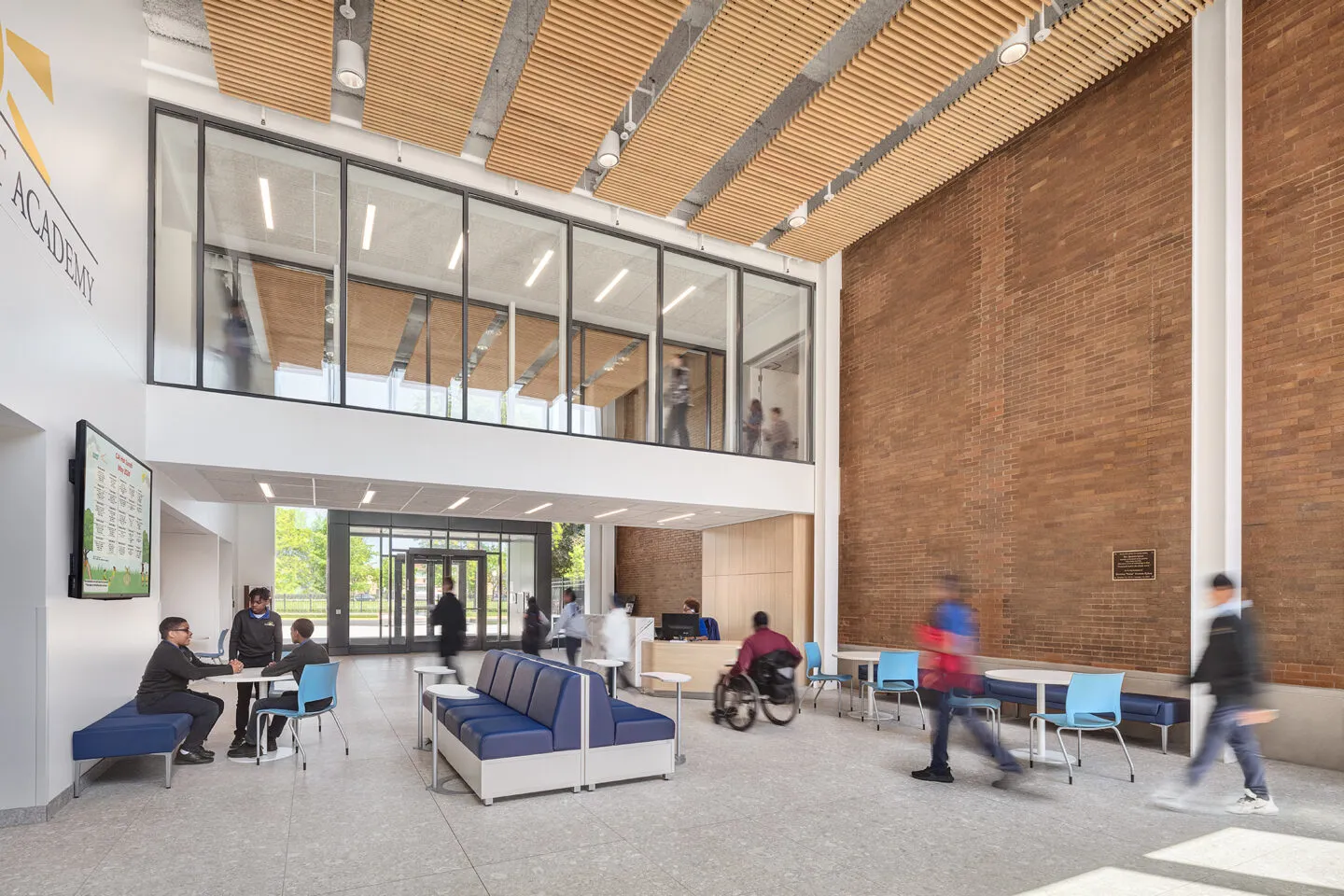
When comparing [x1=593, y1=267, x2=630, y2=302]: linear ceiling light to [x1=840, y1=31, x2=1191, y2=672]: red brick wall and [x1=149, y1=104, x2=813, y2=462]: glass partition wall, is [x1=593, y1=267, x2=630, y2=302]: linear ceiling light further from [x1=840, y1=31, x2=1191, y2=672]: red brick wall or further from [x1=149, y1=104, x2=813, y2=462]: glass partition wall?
[x1=840, y1=31, x2=1191, y2=672]: red brick wall

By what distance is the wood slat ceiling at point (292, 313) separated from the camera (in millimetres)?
8109

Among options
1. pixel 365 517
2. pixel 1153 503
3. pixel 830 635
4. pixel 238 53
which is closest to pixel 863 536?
pixel 830 635

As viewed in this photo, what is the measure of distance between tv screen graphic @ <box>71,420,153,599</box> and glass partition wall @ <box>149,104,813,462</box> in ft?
4.93

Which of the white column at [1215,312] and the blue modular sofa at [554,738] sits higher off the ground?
the white column at [1215,312]

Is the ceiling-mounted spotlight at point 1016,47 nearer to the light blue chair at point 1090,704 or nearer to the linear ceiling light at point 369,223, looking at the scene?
the light blue chair at point 1090,704

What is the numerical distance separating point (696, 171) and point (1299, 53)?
557 centimetres

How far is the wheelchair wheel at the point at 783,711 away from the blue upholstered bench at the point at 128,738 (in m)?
5.00

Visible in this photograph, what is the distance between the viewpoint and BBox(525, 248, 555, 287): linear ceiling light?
10125 mm

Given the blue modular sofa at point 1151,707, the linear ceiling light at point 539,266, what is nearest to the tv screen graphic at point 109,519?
the linear ceiling light at point 539,266

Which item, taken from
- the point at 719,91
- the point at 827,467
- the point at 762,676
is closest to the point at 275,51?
the point at 719,91

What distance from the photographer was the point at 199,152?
7.98 m

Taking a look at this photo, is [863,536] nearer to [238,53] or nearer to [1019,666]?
[1019,666]

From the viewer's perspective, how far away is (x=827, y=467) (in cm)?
1138

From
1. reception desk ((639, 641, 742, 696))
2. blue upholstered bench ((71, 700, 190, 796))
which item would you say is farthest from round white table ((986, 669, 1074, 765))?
blue upholstered bench ((71, 700, 190, 796))
